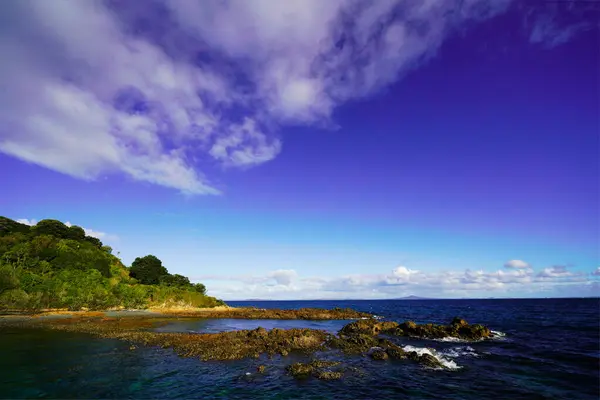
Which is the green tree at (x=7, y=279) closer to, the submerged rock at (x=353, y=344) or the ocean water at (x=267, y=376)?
the ocean water at (x=267, y=376)

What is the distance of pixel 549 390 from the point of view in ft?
73.9

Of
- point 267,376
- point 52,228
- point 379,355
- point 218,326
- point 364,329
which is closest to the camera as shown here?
point 267,376

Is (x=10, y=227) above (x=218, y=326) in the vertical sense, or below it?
above

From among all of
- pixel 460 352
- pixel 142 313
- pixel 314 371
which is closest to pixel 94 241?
pixel 142 313

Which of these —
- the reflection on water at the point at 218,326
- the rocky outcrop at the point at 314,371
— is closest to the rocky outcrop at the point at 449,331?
the reflection on water at the point at 218,326

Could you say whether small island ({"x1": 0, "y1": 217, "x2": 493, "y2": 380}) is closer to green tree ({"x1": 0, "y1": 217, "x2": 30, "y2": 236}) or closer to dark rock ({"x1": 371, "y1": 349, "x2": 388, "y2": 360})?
dark rock ({"x1": 371, "y1": 349, "x2": 388, "y2": 360})

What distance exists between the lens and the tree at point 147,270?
107 metres

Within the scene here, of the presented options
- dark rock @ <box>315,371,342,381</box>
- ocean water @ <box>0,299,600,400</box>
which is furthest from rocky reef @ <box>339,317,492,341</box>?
dark rock @ <box>315,371,342,381</box>

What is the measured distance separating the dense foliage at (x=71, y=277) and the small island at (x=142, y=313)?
186 millimetres

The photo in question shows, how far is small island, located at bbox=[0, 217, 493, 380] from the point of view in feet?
110

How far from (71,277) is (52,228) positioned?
44008 mm

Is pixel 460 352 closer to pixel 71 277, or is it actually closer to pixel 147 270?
pixel 71 277

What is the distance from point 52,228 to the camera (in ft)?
A: 353

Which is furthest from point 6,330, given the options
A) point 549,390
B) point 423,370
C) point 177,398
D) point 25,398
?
point 549,390
